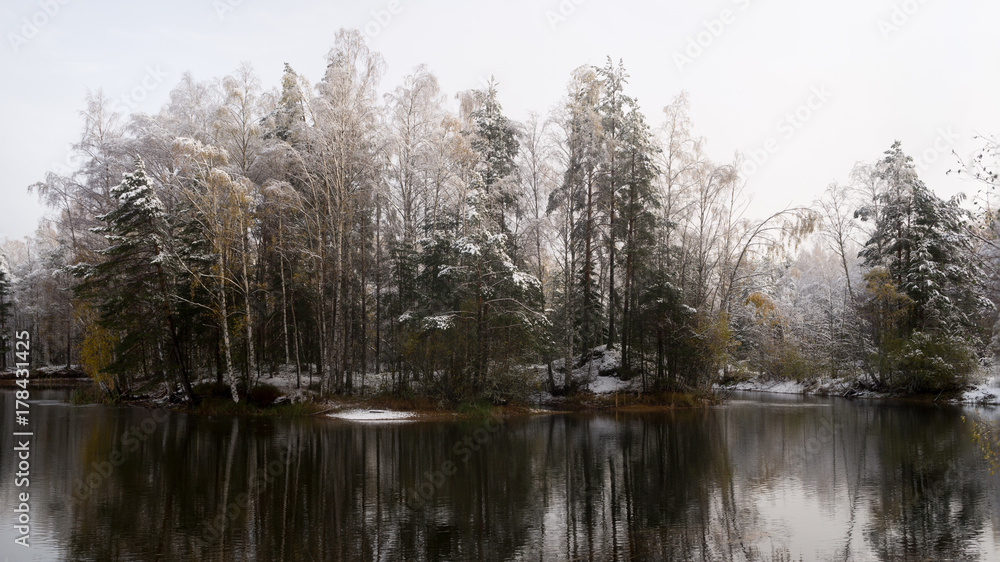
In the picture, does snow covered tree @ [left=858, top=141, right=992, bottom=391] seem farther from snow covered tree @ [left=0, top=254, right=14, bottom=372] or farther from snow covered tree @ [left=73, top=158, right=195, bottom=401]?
snow covered tree @ [left=0, top=254, right=14, bottom=372]

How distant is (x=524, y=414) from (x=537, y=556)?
66.0 feet

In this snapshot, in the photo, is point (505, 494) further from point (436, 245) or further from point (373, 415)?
point (436, 245)

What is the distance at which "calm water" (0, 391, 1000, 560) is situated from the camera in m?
8.66

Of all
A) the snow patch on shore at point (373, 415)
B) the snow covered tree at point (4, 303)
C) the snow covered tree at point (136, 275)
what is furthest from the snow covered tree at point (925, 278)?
the snow covered tree at point (4, 303)

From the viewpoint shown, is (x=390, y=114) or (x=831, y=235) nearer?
(x=390, y=114)

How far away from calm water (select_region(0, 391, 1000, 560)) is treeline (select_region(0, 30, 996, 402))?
7571 millimetres

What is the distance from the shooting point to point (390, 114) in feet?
106

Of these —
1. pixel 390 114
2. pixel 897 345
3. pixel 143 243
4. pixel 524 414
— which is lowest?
pixel 524 414

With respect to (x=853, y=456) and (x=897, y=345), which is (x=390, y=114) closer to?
(x=853, y=456)

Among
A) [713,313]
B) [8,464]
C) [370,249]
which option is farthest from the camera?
[370,249]

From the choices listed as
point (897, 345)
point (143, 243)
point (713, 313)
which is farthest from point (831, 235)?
point (143, 243)

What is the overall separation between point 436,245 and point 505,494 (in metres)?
19.7

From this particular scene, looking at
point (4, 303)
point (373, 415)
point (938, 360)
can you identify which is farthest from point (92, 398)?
point (938, 360)

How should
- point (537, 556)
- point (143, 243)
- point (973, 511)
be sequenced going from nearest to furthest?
point (537, 556), point (973, 511), point (143, 243)
